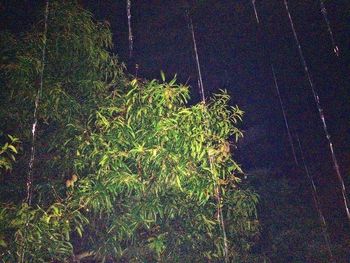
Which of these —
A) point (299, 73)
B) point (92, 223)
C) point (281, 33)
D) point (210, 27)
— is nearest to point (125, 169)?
point (92, 223)

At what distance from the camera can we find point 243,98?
1019 centimetres

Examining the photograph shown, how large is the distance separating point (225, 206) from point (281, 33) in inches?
254

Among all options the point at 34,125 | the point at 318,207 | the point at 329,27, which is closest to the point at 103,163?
the point at 34,125

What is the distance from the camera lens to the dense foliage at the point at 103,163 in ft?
9.66

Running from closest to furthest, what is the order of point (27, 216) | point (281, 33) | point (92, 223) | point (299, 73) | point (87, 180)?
point (27, 216) → point (87, 180) → point (92, 223) → point (281, 33) → point (299, 73)

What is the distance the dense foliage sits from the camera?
2943 millimetres

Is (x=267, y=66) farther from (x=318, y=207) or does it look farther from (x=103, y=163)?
(x=103, y=163)

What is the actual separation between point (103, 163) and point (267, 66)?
7.76 metres

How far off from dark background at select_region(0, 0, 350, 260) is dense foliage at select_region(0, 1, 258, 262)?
225cm

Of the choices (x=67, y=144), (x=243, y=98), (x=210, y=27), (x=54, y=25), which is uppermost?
(x=210, y=27)

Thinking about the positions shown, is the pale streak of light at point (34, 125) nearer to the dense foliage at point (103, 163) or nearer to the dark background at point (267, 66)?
the dense foliage at point (103, 163)

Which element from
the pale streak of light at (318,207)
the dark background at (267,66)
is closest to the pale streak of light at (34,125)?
the dark background at (267,66)

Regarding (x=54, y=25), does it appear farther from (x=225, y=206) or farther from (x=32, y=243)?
(x=225, y=206)

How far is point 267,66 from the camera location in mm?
9516
